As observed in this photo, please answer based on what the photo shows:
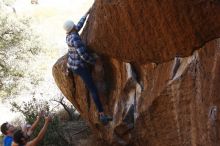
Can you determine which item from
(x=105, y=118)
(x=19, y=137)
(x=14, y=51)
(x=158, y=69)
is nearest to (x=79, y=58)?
(x=105, y=118)

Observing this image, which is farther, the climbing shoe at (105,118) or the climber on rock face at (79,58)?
the climbing shoe at (105,118)

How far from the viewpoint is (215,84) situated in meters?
7.39

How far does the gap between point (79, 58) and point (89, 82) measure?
654 mm

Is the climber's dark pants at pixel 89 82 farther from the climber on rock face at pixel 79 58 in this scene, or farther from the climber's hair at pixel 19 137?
the climber's hair at pixel 19 137

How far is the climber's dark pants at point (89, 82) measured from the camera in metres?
11.0

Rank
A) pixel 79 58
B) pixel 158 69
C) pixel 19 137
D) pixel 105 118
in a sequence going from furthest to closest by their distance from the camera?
pixel 105 118
pixel 79 58
pixel 158 69
pixel 19 137

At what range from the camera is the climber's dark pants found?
36.0 feet

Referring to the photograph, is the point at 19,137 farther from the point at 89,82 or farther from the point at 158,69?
the point at 89,82

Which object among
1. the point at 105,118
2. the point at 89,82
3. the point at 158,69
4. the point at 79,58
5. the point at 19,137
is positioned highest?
the point at 79,58

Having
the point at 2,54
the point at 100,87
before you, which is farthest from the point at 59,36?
the point at 100,87

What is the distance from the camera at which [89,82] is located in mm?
11102

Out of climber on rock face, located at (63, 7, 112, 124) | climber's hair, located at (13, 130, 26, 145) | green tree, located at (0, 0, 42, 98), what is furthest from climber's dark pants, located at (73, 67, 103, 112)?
green tree, located at (0, 0, 42, 98)

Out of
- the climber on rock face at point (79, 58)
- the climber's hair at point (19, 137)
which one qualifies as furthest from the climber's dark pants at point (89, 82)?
the climber's hair at point (19, 137)

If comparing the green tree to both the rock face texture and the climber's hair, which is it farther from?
the climber's hair
